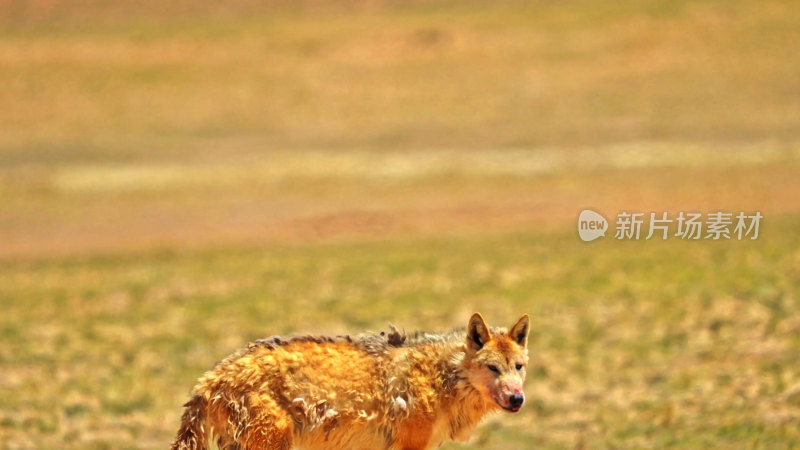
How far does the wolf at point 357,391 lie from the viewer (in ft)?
27.3

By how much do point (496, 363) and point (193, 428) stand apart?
6.86ft

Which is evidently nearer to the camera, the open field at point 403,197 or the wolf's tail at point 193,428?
the wolf's tail at point 193,428

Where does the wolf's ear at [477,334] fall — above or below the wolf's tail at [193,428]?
above


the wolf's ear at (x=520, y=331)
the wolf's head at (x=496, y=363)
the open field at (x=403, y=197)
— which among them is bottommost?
the wolf's head at (x=496, y=363)

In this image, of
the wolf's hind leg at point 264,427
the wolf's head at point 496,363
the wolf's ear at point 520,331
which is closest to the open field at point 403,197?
the wolf's ear at point 520,331

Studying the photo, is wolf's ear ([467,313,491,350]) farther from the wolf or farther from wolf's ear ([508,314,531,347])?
wolf's ear ([508,314,531,347])

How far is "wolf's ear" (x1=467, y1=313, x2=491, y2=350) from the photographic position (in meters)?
8.83

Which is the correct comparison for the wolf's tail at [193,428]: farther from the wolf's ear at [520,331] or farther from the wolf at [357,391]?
the wolf's ear at [520,331]

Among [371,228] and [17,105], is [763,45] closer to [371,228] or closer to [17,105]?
[371,228]

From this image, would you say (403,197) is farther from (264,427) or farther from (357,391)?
(264,427)

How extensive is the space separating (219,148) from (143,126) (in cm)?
452

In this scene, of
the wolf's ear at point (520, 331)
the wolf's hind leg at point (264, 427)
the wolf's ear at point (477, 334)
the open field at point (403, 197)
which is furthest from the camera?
the open field at point (403, 197)

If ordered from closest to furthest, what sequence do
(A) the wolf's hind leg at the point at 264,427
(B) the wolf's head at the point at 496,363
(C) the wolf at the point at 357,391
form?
(A) the wolf's hind leg at the point at 264,427 → (C) the wolf at the point at 357,391 → (B) the wolf's head at the point at 496,363

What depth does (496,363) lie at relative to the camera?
877 cm
